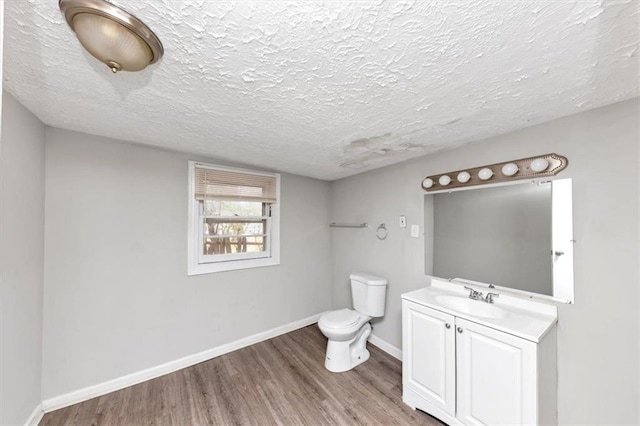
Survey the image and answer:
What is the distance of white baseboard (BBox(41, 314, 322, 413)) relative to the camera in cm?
178

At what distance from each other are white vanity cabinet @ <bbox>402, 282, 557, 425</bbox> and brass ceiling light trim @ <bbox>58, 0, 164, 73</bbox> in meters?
2.09

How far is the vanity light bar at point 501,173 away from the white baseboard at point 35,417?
326cm

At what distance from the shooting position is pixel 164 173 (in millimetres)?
2223

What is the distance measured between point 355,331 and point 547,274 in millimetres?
1528

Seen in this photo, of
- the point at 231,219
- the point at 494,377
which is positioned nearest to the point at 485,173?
the point at 494,377

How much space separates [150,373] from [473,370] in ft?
8.15

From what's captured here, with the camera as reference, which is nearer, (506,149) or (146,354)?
(506,149)

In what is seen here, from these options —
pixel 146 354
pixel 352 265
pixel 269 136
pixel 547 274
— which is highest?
pixel 269 136

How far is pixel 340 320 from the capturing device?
2.36m

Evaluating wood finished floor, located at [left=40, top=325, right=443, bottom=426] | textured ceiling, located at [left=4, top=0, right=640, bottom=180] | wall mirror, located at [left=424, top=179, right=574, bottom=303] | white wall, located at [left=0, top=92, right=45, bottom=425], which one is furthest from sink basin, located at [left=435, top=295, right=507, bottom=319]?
white wall, located at [left=0, top=92, right=45, bottom=425]

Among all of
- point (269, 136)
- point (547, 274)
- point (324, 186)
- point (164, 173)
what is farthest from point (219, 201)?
point (547, 274)

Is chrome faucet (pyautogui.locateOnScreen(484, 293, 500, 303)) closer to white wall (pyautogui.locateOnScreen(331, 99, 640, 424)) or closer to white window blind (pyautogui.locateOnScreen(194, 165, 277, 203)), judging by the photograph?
white wall (pyautogui.locateOnScreen(331, 99, 640, 424))

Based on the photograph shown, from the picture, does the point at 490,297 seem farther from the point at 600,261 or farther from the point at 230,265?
the point at 230,265

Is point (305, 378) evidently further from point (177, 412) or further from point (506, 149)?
point (506, 149)
